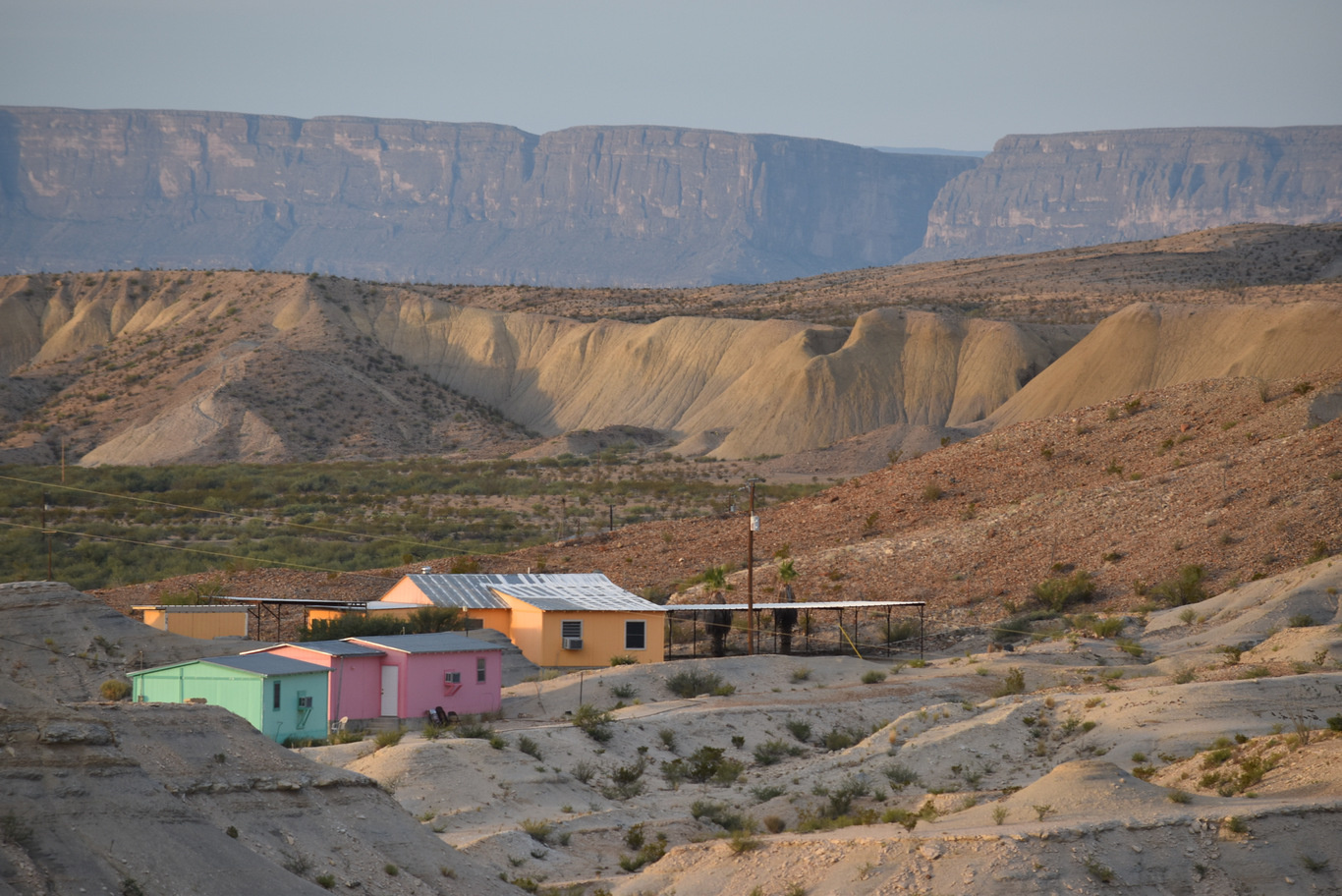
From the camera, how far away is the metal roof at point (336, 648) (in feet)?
103

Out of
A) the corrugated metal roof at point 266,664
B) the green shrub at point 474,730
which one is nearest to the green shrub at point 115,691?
the corrugated metal roof at point 266,664

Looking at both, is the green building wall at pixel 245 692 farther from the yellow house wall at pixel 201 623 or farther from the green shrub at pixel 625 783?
the yellow house wall at pixel 201 623

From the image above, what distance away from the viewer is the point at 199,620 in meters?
40.7

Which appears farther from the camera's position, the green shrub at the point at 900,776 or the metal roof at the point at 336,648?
the metal roof at the point at 336,648

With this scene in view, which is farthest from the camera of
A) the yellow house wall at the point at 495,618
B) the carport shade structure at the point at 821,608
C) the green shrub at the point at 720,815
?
the yellow house wall at the point at 495,618

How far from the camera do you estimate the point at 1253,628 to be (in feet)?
118

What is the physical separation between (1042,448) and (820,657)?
68.3ft

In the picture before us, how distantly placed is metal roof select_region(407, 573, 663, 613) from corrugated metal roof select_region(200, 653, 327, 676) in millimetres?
9171

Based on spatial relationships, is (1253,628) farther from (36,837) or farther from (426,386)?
(426,386)

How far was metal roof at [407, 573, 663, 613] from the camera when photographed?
128 ft

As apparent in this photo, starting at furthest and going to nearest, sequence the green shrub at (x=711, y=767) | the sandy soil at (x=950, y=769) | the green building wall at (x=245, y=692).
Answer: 1. the green building wall at (x=245, y=692)
2. the green shrub at (x=711, y=767)
3. the sandy soil at (x=950, y=769)

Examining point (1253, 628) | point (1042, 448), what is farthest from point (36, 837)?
point (1042, 448)

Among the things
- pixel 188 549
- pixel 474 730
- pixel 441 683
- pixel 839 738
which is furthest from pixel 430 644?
pixel 188 549

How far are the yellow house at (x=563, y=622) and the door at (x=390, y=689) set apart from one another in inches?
260
